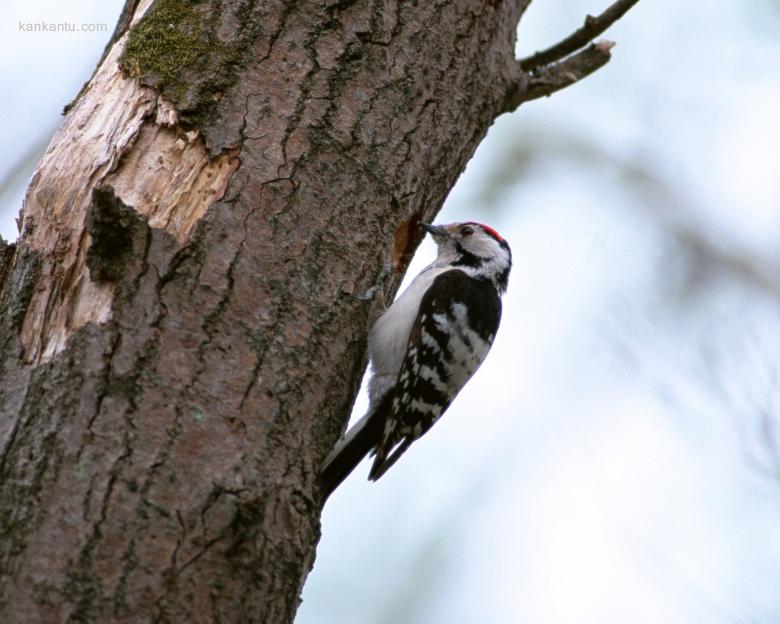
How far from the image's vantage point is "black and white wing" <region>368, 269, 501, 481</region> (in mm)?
4090

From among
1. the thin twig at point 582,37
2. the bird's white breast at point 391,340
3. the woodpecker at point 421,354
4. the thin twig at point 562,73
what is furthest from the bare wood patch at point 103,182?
the thin twig at point 582,37

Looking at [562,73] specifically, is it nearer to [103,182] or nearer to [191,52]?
[191,52]

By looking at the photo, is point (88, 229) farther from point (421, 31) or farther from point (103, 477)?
point (421, 31)

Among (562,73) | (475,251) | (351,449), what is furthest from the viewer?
(475,251)

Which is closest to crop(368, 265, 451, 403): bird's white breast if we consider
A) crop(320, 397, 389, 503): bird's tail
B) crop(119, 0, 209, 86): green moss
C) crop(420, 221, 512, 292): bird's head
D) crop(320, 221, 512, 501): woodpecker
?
crop(320, 221, 512, 501): woodpecker

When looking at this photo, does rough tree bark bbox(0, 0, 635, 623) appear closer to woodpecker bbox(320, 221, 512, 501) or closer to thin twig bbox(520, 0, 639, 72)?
woodpecker bbox(320, 221, 512, 501)

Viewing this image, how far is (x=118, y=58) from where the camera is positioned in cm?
330

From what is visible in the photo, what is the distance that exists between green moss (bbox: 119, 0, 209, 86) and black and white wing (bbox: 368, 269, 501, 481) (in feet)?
5.44

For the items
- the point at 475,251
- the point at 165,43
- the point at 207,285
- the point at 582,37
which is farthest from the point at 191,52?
the point at 475,251

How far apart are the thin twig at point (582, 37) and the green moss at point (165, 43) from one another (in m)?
1.98

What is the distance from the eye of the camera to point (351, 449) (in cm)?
348

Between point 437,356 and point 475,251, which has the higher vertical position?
point 475,251

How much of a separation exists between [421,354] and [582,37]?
65.5 inches

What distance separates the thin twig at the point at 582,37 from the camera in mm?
4375
